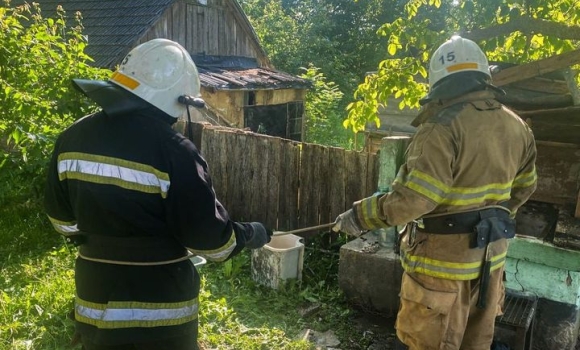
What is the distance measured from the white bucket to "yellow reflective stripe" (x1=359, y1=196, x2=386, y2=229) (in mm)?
1950

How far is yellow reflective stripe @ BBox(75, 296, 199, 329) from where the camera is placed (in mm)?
2221

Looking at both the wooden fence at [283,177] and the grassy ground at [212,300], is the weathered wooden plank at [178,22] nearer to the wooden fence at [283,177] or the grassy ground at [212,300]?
the wooden fence at [283,177]

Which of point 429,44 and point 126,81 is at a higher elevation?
point 429,44

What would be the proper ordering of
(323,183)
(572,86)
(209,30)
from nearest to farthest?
(572,86)
(323,183)
(209,30)

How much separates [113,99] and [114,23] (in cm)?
1158

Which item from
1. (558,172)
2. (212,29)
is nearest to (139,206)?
(558,172)

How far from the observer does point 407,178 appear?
2.71m

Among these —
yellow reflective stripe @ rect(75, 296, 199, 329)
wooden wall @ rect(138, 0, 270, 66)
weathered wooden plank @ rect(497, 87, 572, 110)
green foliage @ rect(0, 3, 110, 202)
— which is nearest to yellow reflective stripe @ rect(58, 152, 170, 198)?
yellow reflective stripe @ rect(75, 296, 199, 329)

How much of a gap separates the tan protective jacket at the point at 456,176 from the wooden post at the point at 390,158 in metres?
1.57

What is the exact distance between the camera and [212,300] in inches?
183

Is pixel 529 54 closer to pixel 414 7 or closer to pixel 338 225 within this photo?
pixel 414 7

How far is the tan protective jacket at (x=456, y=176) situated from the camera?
265 cm

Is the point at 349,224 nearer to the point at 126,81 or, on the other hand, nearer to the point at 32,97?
the point at 126,81

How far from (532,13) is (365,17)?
692 inches
